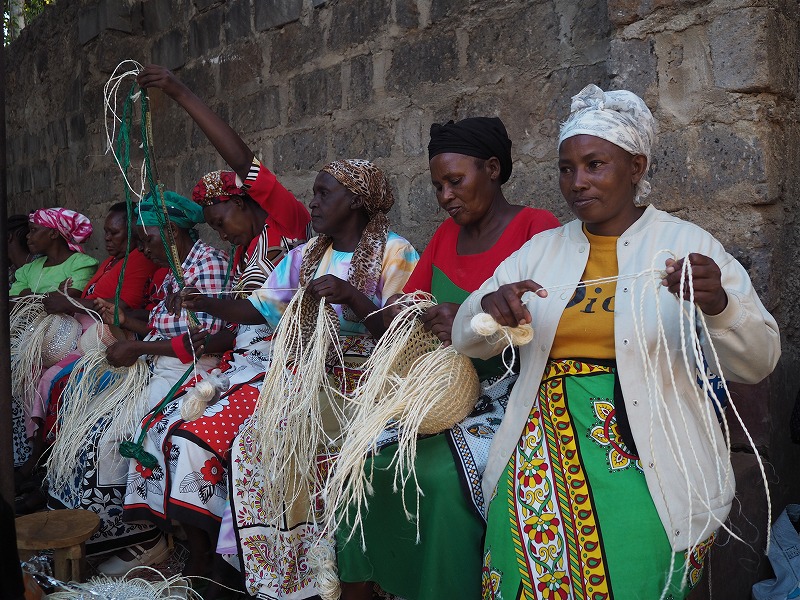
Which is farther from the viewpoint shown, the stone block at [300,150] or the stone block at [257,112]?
the stone block at [257,112]

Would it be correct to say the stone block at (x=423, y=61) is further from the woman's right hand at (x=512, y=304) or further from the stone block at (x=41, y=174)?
the stone block at (x=41, y=174)

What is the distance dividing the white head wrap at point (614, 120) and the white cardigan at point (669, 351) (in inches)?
8.1

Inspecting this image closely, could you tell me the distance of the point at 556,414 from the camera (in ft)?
7.23

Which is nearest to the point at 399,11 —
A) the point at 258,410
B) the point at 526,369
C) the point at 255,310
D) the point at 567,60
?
the point at 567,60

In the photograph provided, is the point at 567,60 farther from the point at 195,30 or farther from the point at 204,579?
the point at 195,30

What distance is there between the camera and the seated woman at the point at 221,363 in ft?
10.5

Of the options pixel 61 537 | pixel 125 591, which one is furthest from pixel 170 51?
pixel 125 591

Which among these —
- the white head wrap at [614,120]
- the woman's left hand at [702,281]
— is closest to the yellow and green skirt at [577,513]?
the woman's left hand at [702,281]

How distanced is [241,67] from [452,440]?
3708 millimetres

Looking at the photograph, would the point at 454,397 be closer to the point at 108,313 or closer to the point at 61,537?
the point at 61,537

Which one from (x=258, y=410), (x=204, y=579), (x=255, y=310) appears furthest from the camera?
(x=255, y=310)

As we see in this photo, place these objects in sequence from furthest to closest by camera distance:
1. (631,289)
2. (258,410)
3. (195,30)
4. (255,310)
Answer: (195,30) → (255,310) → (258,410) → (631,289)

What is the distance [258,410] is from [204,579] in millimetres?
808

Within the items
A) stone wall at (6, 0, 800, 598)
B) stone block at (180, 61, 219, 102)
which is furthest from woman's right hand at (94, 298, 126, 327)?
stone block at (180, 61, 219, 102)
